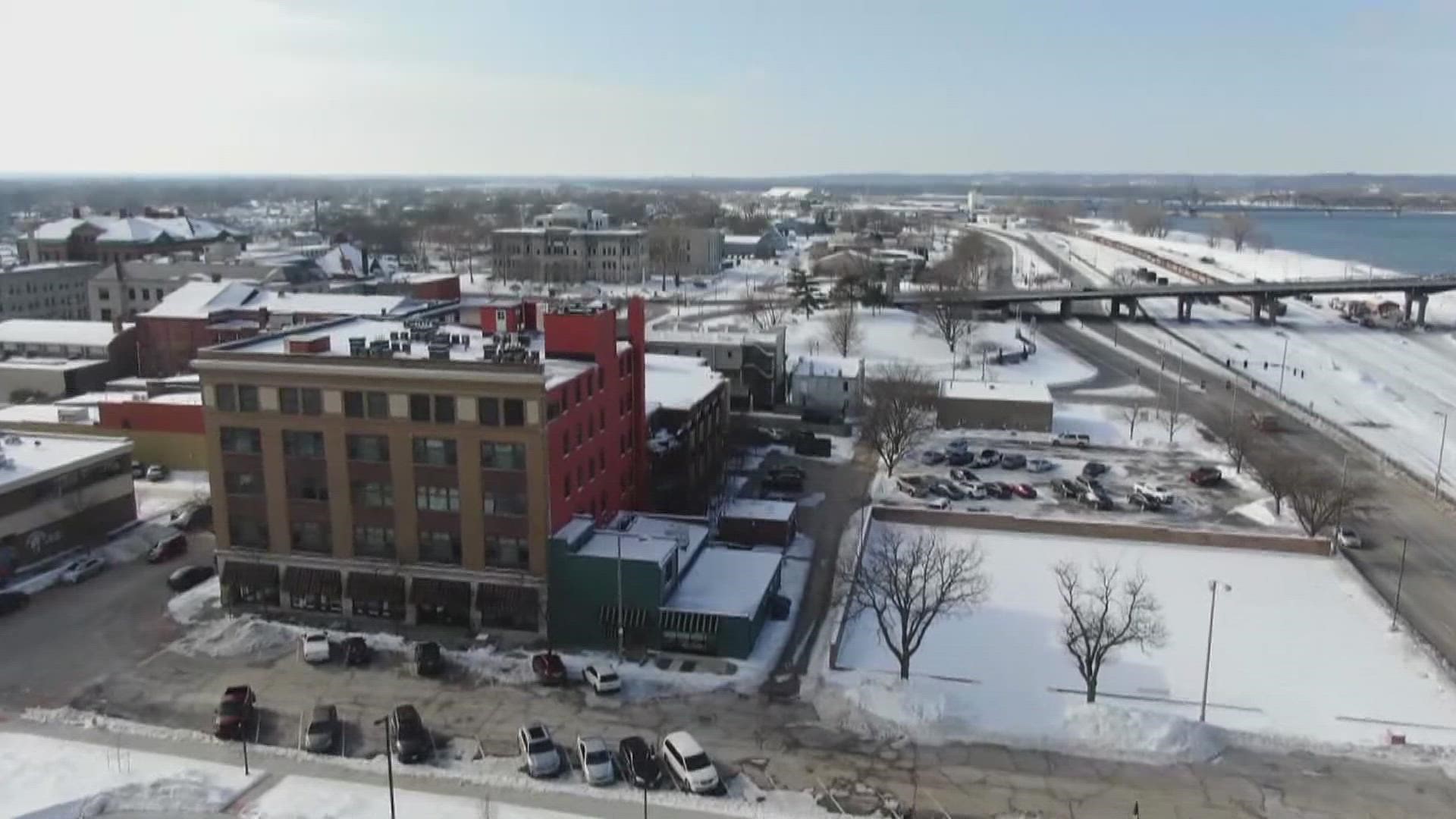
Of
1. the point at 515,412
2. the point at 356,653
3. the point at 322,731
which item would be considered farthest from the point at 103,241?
the point at 322,731

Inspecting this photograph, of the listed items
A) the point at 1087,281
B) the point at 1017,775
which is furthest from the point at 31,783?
the point at 1087,281

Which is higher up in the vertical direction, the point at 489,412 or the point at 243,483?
the point at 489,412

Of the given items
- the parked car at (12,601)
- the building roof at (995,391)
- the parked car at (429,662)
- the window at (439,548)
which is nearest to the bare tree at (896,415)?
the building roof at (995,391)

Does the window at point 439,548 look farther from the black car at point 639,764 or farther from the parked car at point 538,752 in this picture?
the black car at point 639,764

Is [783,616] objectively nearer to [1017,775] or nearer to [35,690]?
[1017,775]

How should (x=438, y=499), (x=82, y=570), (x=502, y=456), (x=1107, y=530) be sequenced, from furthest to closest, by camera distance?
(x=1107, y=530) → (x=82, y=570) → (x=438, y=499) → (x=502, y=456)

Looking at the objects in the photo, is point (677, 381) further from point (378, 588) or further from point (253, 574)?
point (253, 574)
